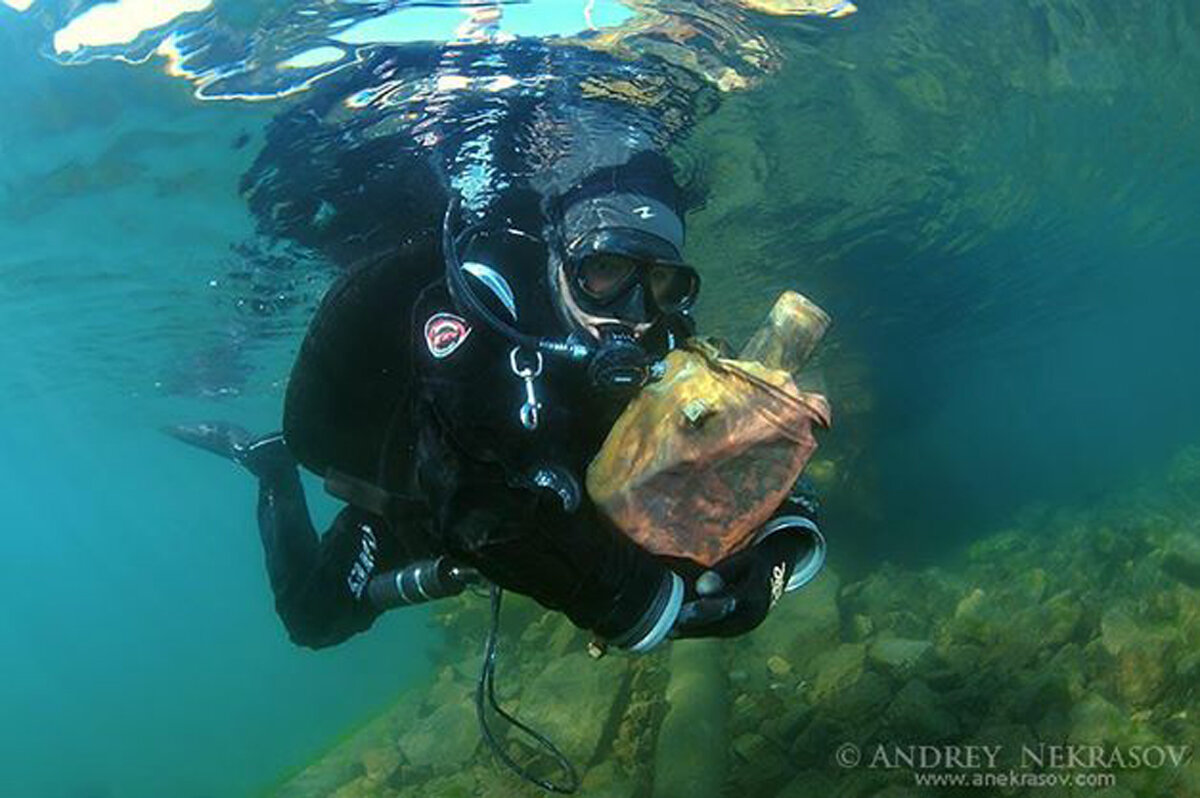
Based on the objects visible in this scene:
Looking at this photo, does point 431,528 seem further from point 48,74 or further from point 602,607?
point 48,74

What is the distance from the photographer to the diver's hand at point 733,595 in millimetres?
3527

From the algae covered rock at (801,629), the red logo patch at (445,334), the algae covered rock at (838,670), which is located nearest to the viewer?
the red logo patch at (445,334)

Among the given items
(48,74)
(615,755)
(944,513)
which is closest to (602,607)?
(615,755)

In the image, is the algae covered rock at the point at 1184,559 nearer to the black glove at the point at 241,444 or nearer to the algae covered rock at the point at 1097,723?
the algae covered rock at the point at 1097,723

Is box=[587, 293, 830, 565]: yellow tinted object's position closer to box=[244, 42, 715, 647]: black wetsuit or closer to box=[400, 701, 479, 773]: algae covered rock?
box=[244, 42, 715, 647]: black wetsuit

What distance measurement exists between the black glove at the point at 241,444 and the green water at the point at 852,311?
119 inches

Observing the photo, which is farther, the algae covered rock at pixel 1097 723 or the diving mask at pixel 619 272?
the algae covered rock at pixel 1097 723

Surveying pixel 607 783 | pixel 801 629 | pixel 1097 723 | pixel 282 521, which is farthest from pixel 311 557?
pixel 1097 723

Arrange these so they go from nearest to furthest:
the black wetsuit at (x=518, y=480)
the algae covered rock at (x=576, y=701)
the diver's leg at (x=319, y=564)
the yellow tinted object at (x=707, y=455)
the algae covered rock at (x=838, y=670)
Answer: the yellow tinted object at (x=707, y=455) < the black wetsuit at (x=518, y=480) < the diver's leg at (x=319, y=564) < the algae covered rock at (x=838, y=670) < the algae covered rock at (x=576, y=701)

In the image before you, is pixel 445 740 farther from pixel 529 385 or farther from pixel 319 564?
pixel 529 385

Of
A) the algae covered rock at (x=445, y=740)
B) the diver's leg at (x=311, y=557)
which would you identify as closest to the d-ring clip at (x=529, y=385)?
the diver's leg at (x=311, y=557)

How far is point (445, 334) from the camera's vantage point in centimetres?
344

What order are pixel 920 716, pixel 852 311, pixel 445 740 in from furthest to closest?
pixel 852 311, pixel 445 740, pixel 920 716

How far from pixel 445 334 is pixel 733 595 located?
5.71 feet
